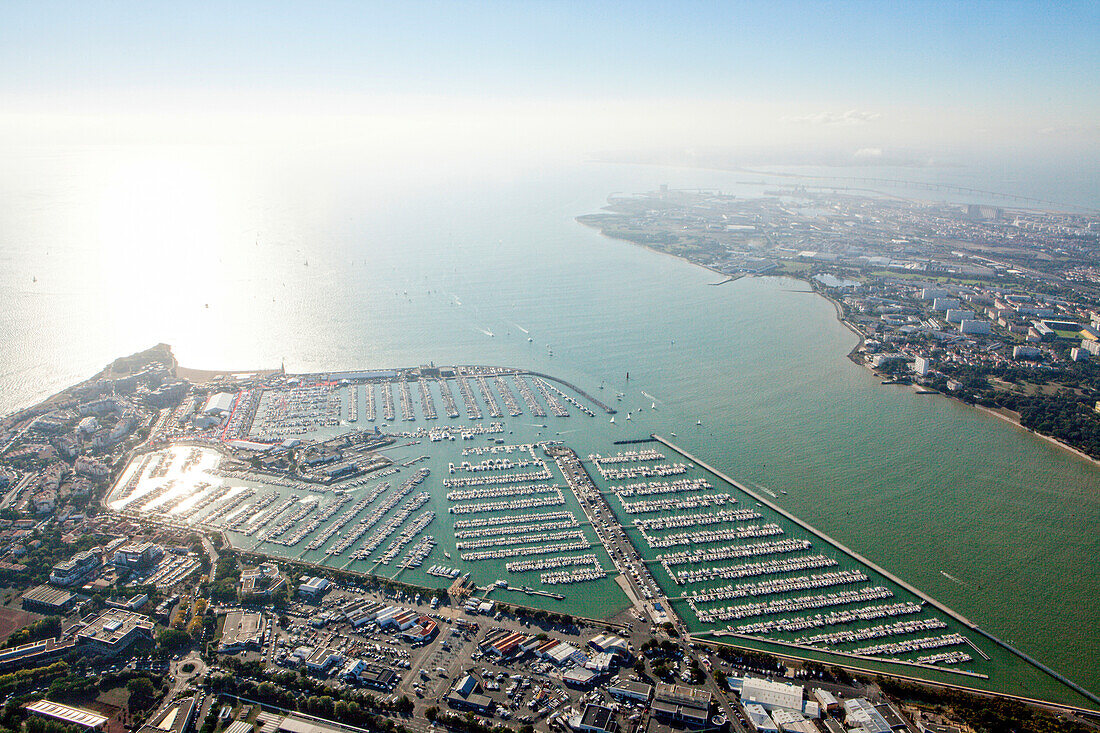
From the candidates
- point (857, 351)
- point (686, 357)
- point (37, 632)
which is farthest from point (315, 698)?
point (857, 351)

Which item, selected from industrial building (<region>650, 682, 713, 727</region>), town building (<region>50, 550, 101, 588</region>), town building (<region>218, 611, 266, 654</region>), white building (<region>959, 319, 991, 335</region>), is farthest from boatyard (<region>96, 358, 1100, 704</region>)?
white building (<region>959, 319, 991, 335</region>)

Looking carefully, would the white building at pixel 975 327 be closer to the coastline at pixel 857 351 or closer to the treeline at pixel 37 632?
the coastline at pixel 857 351

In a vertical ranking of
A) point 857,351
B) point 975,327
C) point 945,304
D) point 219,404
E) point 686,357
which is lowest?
point 219,404

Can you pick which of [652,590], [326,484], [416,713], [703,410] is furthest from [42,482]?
[703,410]

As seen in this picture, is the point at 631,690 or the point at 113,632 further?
the point at 113,632

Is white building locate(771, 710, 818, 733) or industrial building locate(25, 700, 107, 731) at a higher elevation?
white building locate(771, 710, 818, 733)

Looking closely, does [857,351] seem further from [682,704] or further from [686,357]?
[682,704]

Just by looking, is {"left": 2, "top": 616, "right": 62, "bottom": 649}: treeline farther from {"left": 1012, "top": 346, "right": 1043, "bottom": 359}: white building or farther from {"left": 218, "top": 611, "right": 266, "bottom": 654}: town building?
{"left": 1012, "top": 346, "right": 1043, "bottom": 359}: white building

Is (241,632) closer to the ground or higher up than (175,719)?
higher up

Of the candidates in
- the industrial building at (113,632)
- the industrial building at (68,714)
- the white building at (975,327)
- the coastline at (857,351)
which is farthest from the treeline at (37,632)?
the white building at (975,327)

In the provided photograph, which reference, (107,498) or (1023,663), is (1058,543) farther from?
(107,498)
